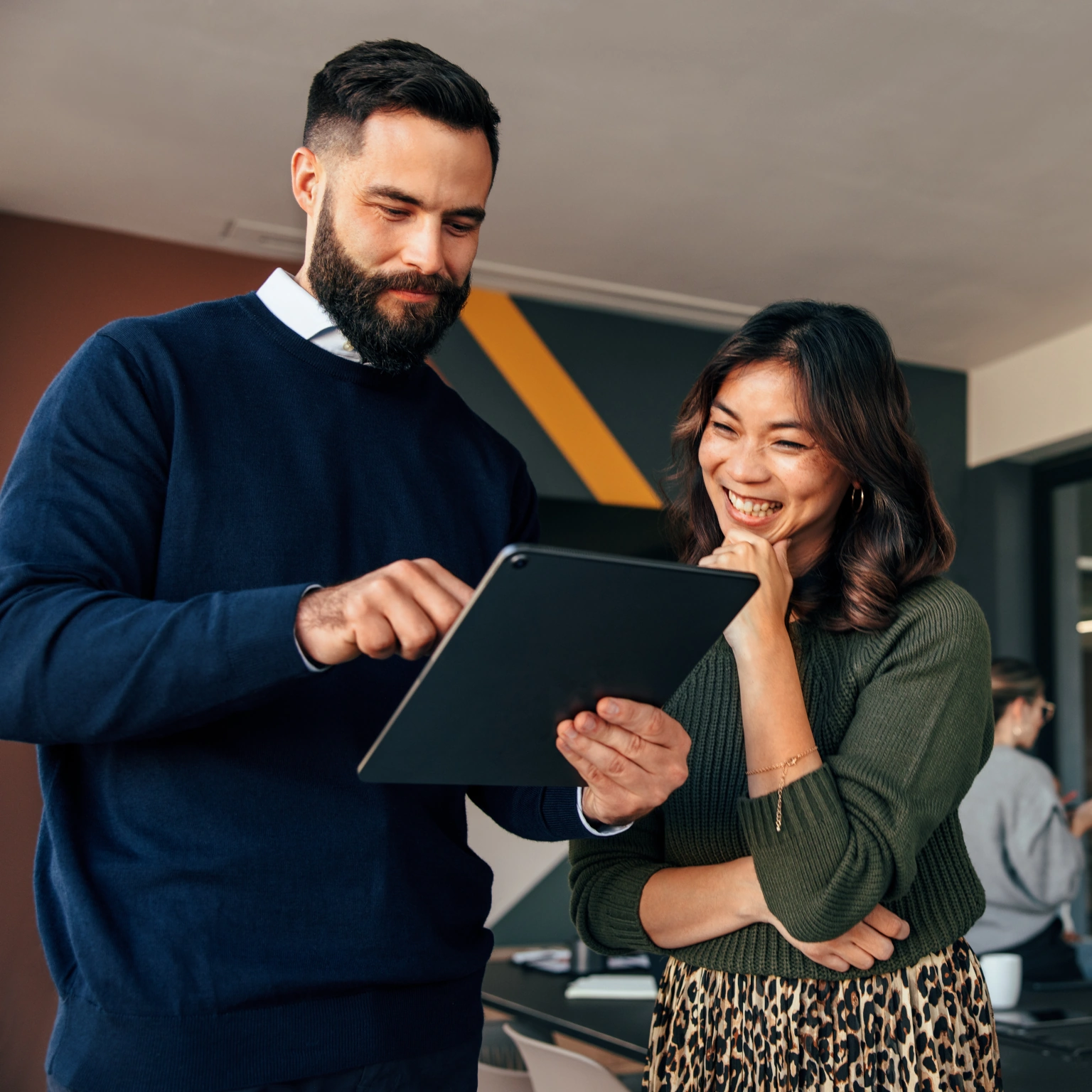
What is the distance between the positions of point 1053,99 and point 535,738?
2912mm

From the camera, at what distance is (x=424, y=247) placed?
48.8 inches

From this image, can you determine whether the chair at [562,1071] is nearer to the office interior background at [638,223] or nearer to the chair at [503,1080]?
the chair at [503,1080]

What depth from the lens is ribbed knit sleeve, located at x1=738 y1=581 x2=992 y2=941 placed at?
129 centimetres

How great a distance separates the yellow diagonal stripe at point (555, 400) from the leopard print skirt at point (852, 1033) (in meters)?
3.30

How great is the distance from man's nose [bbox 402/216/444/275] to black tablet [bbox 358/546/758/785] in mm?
508

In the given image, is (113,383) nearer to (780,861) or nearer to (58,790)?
(58,790)

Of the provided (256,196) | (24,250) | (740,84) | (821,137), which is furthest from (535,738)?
(24,250)

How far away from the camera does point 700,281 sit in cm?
452

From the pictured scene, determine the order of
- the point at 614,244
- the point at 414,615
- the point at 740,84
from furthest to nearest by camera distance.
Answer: the point at 614,244
the point at 740,84
the point at 414,615

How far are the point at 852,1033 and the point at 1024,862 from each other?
2514 millimetres

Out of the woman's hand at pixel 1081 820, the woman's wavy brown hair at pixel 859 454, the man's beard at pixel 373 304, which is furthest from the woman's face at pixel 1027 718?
the man's beard at pixel 373 304

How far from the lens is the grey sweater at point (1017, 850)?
11.6 feet

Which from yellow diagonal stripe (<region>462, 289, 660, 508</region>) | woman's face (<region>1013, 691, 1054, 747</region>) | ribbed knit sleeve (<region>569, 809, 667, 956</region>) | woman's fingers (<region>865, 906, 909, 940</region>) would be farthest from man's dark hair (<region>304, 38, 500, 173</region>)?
woman's face (<region>1013, 691, 1054, 747</region>)

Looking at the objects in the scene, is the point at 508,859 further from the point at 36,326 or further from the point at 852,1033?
the point at 852,1033
